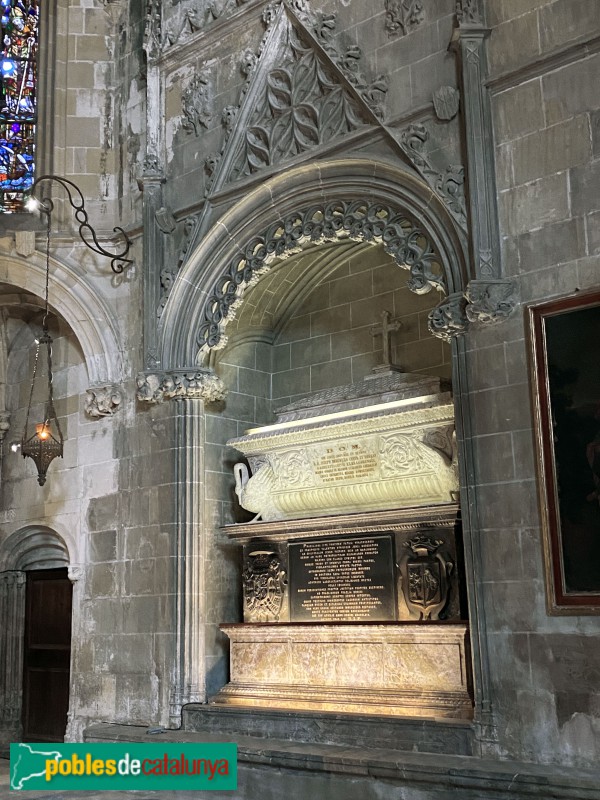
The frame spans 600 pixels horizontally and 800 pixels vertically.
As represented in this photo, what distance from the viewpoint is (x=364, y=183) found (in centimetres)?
742

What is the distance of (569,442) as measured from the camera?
5859mm

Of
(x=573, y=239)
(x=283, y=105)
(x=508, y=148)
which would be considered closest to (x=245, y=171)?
(x=283, y=105)

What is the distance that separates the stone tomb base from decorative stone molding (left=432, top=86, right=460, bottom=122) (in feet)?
A: 11.9

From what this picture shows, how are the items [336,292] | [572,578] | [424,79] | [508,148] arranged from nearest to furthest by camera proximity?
[572,578]
[508,148]
[424,79]
[336,292]

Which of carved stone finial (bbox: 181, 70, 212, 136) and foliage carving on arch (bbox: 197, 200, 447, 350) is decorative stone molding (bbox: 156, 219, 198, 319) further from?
carved stone finial (bbox: 181, 70, 212, 136)

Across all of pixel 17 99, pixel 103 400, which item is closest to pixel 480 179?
pixel 103 400

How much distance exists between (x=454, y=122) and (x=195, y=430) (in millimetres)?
3405

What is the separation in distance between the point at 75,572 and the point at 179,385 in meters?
2.17

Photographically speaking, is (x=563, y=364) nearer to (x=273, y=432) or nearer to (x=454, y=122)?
(x=454, y=122)

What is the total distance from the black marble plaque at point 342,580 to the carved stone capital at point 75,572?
7.37ft

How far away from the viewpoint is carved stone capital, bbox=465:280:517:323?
20.6ft

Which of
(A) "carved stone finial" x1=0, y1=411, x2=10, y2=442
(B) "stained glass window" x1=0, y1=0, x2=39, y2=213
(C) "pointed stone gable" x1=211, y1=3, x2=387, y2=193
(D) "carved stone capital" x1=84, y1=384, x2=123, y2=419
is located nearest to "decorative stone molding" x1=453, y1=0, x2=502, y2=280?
(C) "pointed stone gable" x1=211, y1=3, x2=387, y2=193

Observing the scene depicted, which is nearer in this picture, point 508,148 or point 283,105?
point 508,148

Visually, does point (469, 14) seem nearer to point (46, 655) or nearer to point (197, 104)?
point (197, 104)
